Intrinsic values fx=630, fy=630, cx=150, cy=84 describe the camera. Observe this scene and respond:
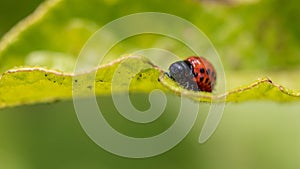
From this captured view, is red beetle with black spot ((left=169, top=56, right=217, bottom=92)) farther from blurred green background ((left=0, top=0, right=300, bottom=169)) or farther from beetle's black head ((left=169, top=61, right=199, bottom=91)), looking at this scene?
blurred green background ((left=0, top=0, right=300, bottom=169))

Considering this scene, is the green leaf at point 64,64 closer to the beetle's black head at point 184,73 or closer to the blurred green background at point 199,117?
the blurred green background at point 199,117

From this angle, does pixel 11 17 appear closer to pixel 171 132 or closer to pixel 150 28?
pixel 150 28

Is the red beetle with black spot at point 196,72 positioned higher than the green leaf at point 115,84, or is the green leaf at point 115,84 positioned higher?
the red beetle with black spot at point 196,72

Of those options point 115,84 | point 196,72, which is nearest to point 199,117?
point 196,72

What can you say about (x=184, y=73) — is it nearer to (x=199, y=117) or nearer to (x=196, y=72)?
(x=196, y=72)

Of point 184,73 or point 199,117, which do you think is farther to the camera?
point 199,117

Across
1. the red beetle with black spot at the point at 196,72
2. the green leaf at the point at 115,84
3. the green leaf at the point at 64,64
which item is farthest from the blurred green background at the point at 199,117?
the green leaf at the point at 115,84
